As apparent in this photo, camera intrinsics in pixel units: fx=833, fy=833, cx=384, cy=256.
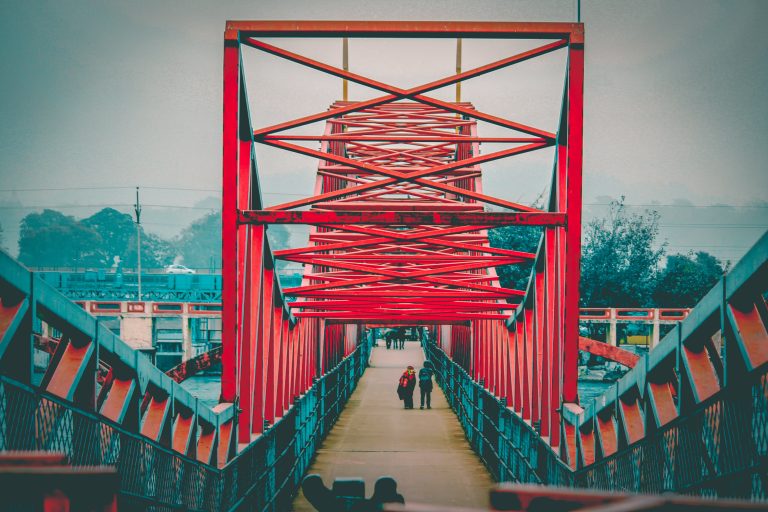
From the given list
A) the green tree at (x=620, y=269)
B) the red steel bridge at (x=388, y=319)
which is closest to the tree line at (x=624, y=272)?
the green tree at (x=620, y=269)

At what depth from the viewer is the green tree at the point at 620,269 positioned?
4528 cm

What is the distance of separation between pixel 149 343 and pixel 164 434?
137 feet

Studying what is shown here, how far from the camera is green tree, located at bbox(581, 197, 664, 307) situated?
4528cm

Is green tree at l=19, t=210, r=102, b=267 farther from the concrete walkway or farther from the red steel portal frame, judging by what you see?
the red steel portal frame

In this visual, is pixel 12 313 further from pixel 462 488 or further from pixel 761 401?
pixel 462 488

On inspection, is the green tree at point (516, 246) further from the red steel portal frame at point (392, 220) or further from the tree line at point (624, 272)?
the red steel portal frame at point (392, 220)

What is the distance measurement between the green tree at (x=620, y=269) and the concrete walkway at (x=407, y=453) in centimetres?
2018

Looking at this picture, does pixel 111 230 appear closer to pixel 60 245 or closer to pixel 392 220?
pixel 60 245

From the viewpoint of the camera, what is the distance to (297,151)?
1018cm

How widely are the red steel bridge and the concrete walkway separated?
618 millimetres

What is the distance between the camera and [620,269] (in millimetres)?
46031

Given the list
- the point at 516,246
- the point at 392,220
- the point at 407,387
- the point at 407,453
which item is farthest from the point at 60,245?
the point at 392,220

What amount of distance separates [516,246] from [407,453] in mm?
29066

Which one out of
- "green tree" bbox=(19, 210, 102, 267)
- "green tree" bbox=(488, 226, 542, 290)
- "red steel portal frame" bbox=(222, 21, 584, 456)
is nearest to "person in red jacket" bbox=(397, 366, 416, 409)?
"red steel portal frame" bbox=(222, 21, 584, 456)
